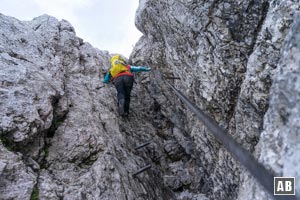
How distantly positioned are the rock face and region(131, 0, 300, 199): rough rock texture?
27 mm

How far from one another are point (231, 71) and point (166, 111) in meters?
5.53

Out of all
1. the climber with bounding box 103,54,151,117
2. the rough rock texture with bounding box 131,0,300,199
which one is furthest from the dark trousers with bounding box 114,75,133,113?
the rough rock texture with bounding box 131,0,300,199

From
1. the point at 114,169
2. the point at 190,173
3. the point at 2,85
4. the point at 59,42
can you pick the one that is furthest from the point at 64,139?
the point at 59,42

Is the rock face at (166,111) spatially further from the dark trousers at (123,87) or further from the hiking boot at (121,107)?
the dark trousers at (123,87)

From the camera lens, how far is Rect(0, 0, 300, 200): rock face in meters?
4.82

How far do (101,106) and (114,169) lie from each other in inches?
146

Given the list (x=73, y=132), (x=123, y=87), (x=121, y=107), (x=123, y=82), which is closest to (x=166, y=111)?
(x=121, y=107)

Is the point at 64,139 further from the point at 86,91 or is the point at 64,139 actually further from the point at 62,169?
the point at 86,91

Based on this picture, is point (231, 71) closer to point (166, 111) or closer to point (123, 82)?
point (123, 82)

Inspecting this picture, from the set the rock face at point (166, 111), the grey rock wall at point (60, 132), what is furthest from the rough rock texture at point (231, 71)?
the grey rock wall at point (60, 132)

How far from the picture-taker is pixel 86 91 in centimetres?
1083

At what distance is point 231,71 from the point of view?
6980mm

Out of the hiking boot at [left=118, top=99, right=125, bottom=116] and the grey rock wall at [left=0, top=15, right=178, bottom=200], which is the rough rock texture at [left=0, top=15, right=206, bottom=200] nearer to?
the grey rock wall at [left=0, top=15, right=178, bottom=200]

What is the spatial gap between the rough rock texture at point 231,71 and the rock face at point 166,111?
1.1 inches
